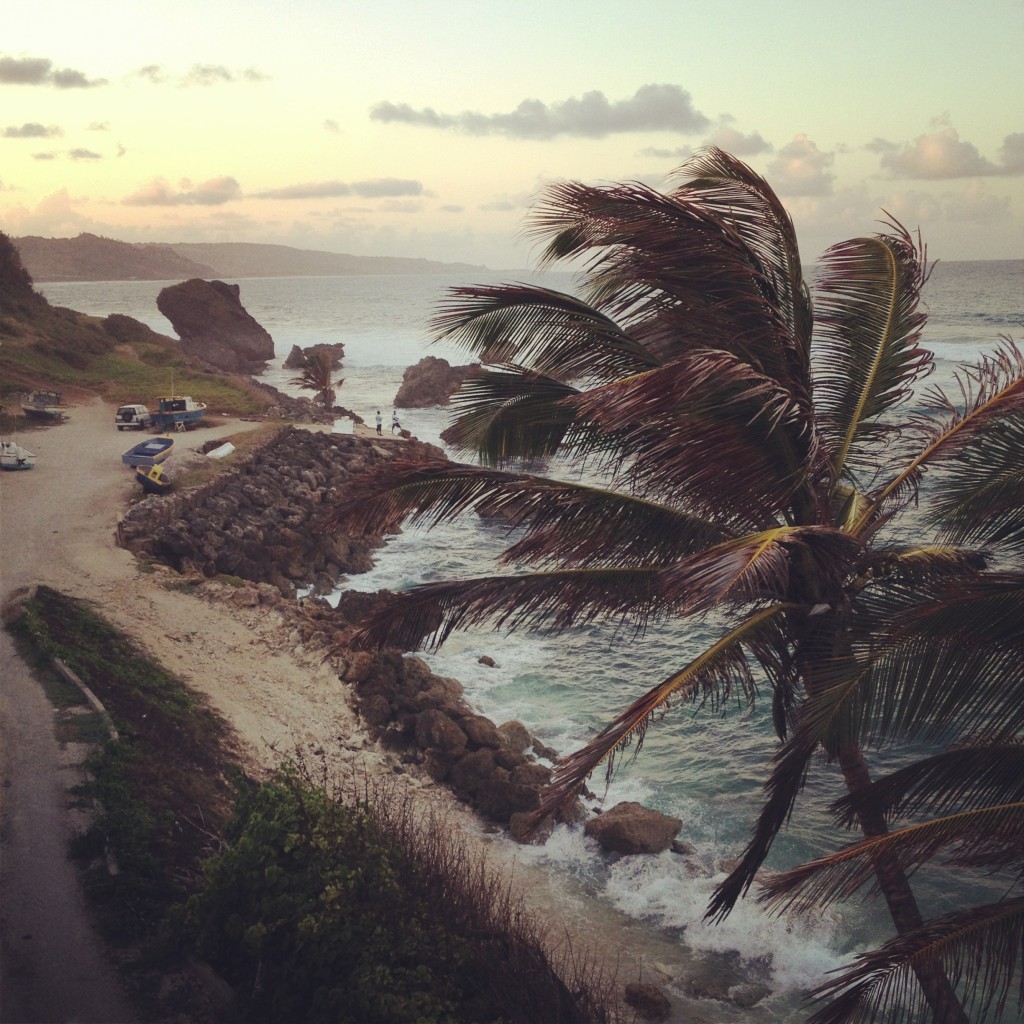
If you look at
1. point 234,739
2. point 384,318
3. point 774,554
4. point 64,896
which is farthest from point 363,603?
point 384,318

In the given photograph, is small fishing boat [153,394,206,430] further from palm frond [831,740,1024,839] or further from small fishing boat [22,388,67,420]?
palm frond [831,740,1024,839]

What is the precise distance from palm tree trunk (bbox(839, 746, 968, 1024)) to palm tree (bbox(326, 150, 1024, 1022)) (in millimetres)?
22

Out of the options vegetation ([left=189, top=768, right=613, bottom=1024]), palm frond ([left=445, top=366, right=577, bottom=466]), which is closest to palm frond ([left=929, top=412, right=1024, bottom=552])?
palm frond ([left=445, top=366, right=577, bottom=466])

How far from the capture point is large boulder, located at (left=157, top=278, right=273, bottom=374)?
73812 millimetres

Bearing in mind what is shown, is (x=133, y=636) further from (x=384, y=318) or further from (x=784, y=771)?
(x=384, y=318)

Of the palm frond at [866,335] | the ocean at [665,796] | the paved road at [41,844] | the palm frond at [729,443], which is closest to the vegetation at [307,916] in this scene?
the paved road at [41,844]

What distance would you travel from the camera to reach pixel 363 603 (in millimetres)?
22172

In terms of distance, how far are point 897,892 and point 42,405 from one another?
116ft

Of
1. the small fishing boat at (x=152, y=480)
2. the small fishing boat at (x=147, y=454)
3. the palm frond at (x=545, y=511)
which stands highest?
the palm frond at (x=545, y=511)

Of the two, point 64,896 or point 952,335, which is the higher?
point 952,335

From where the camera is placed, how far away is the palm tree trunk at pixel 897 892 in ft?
19.3

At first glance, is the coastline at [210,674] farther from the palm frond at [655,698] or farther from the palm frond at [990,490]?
the palm frond at [990,490]

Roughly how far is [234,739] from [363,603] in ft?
24.0

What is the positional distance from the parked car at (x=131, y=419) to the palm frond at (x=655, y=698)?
3125cm
